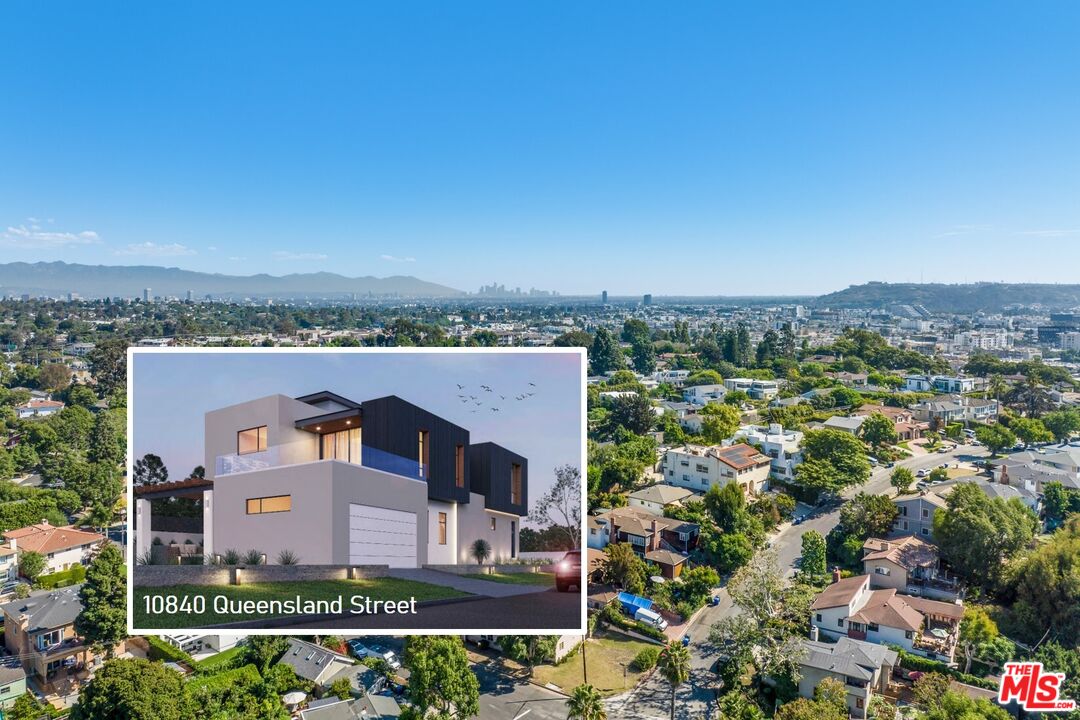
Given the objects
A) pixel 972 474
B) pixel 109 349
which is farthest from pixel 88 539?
pixel 972 474

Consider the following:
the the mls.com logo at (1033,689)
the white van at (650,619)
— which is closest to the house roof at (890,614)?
the the mls.com logo at (1033,689)

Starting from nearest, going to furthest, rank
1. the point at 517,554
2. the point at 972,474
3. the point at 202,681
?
the point at 517,554 < the point at 202,681 < the point at 972,474

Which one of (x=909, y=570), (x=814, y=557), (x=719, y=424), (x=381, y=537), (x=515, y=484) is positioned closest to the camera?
(x=381, y=537)

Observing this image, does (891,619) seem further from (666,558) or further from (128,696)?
(128,696)

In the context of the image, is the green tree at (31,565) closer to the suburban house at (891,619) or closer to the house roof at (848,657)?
the house roof at (848,657)

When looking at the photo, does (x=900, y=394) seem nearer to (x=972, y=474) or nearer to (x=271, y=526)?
(x=972, y=474)

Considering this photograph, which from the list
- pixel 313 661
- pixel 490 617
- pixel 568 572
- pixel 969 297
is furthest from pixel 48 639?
pixel 969 297
